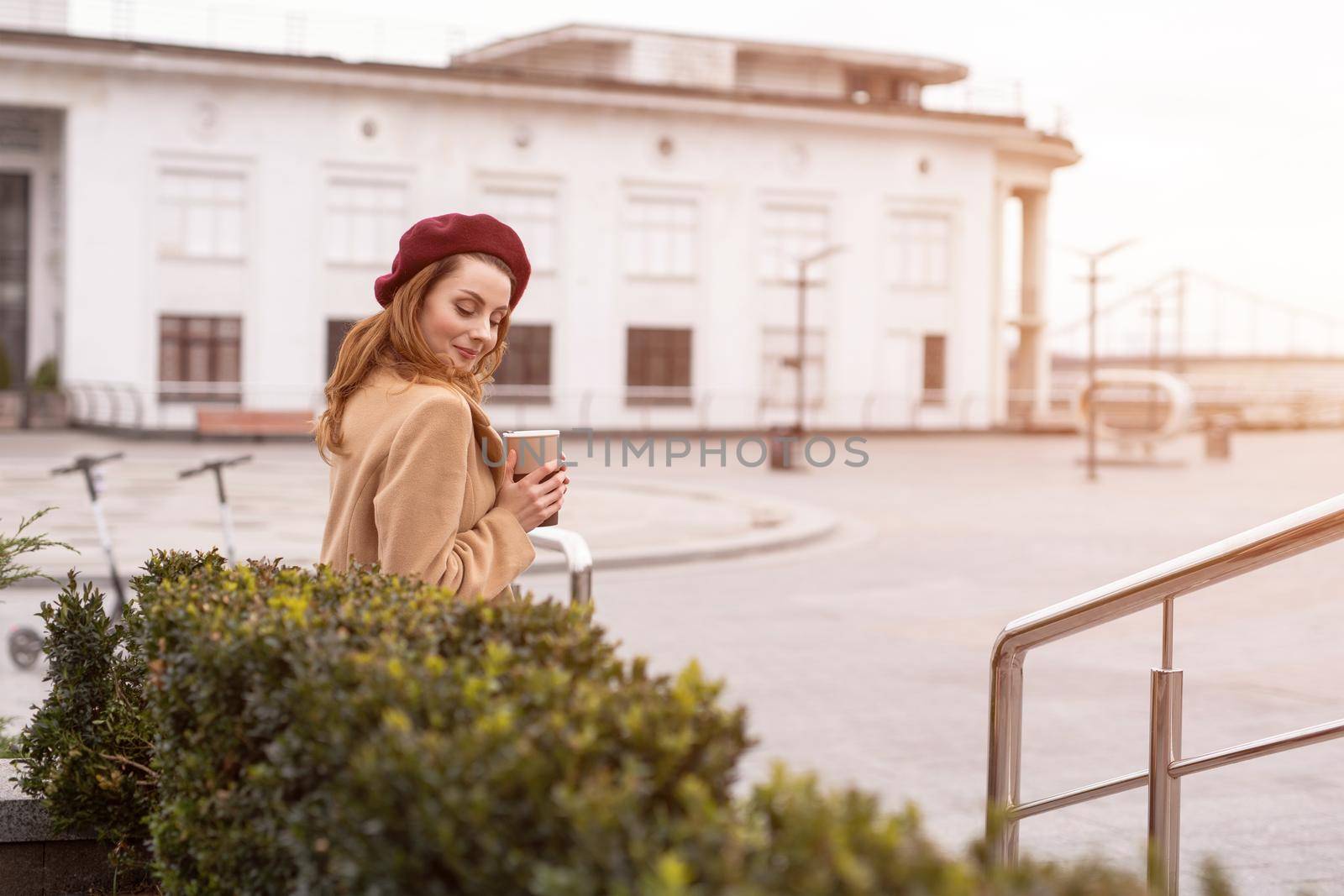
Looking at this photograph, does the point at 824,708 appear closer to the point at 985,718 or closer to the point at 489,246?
the point at 985,718

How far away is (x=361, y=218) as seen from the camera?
125ft

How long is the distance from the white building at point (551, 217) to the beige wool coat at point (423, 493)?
110 feet

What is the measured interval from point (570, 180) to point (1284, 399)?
1384 inches

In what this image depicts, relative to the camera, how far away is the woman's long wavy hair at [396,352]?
3109 mm

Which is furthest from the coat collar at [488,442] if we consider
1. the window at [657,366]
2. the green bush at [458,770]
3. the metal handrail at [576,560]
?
the window at [657,366]

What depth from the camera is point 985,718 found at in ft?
24.3

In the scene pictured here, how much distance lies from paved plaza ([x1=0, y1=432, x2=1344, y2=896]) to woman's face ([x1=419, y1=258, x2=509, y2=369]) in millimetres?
2955

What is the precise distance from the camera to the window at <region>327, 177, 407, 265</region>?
3794cm

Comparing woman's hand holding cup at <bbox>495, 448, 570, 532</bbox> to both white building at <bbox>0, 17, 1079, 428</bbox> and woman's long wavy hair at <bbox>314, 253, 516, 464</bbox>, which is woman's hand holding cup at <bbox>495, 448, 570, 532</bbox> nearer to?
woman's long wavy hair at <bbox>314, 253, 516, 464</bbox>

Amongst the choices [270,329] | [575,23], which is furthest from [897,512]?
[575,23]

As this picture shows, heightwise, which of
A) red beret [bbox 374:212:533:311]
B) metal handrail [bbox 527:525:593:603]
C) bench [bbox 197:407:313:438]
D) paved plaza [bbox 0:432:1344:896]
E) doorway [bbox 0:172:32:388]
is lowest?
paved plaza [bbox 0:432:1344:896]

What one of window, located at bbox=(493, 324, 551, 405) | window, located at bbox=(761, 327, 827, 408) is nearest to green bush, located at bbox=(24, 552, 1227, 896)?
window, located at bbox=(493, 324, 551, 405)

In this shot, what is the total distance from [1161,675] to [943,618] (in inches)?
290

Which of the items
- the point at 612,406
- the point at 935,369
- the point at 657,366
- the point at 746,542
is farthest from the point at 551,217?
the point at 746,542
